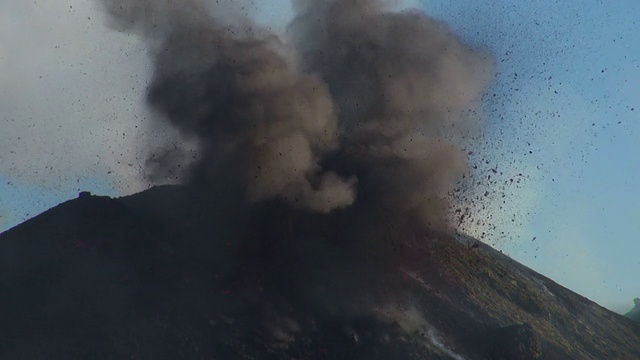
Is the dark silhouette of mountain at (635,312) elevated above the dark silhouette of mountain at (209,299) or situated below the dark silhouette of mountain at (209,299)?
above

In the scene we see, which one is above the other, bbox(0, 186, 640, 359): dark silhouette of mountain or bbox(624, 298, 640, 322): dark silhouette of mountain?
bbox(624, 298, 640, 322): dark silhouette of mountain

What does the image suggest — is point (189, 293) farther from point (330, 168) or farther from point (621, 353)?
point (621, 353)

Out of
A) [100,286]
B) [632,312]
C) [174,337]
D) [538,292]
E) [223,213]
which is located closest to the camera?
[174,337]

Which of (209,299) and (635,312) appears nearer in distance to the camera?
(209,299)

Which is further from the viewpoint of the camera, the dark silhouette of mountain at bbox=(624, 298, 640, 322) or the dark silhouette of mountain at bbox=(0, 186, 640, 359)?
the dark silhouette of mountain at bbox=(624, 298, 640, 322)

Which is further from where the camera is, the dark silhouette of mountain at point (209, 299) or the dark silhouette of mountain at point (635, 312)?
the dark silhouette of mountain at point (635, 312)

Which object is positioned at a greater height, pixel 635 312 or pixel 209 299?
pixel 635 312

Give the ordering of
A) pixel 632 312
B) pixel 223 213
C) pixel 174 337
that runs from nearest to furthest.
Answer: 1. pixel 174 337
2. pixel 223 213
3. pixel 632 312

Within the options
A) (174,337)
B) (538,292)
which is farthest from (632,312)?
(174,337)
